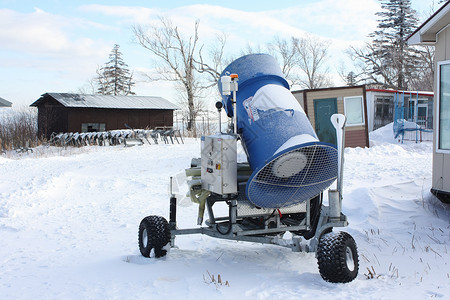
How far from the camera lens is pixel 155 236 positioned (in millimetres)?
5316

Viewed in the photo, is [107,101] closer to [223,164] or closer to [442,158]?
[442,158]

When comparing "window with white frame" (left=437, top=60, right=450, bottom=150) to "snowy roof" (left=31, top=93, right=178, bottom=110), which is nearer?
"window with white frame" (left=437, top=60, right=450, bottom=150)

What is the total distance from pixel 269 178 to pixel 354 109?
1505 centimetres

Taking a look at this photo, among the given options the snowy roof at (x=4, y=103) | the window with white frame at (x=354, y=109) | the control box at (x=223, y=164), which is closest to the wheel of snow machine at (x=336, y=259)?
the control box at (x=223, y=164)

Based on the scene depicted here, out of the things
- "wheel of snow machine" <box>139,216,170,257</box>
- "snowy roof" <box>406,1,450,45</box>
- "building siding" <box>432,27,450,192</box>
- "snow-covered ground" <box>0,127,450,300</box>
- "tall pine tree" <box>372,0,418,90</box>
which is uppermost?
"tall pine tree" <box>372,0,418,90</box>

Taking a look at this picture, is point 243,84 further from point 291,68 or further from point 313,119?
point 291,68

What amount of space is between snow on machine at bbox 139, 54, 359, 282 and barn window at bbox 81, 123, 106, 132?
26141mm

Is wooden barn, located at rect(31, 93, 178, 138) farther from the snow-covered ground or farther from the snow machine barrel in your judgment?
the snow machine barrel

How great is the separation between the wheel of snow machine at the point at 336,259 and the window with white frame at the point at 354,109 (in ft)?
49.2

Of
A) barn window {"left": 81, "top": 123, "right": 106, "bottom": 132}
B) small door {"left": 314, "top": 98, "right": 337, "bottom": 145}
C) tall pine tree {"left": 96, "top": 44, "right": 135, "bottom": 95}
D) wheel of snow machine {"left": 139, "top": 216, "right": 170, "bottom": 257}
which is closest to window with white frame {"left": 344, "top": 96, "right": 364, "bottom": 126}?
small door {"left": 314, "top": 98, "right": 337, "bottom": 145}

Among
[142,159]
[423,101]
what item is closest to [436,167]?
[142,159]

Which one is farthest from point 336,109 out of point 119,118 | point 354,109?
point 119,118

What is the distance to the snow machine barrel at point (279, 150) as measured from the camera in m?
4.61

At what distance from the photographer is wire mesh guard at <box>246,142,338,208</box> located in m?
4.61
